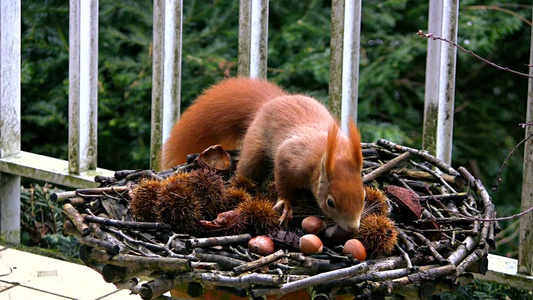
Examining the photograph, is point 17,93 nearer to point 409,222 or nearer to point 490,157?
point 409,222

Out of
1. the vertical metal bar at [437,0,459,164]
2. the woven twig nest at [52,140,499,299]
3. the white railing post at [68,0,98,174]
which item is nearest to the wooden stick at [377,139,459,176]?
the woven twig nest at [52,140,499,299]

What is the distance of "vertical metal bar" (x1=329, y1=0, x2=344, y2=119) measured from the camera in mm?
2199

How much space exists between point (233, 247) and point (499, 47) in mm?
2293

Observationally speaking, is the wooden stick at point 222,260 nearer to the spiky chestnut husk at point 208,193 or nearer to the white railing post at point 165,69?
the spiky chestnut husk at point 208,193

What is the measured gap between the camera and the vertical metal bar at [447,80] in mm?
2078

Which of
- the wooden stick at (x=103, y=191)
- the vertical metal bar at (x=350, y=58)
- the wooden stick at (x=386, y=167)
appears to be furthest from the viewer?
the vertical metal bar at (x=350, y=58)

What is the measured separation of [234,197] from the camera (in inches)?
63.1

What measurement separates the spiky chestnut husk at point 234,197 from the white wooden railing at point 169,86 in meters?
0.67

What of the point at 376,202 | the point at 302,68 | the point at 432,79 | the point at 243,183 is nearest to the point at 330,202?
the point at 376,202

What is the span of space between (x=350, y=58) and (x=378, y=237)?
88cm

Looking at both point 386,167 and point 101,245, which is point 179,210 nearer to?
point 101,245

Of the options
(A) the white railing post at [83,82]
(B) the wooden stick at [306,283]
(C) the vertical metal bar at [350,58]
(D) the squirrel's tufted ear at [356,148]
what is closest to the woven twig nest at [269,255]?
(B) the wooden stick at [306,283]

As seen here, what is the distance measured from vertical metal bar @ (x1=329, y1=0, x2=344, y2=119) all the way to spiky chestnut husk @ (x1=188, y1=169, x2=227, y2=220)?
72cm

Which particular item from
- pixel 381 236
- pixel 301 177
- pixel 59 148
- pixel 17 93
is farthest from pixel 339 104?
pixel 59 148
